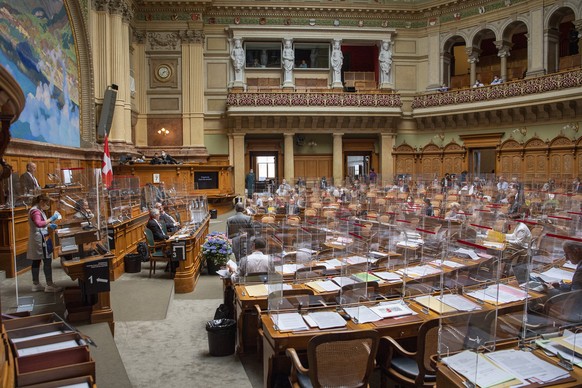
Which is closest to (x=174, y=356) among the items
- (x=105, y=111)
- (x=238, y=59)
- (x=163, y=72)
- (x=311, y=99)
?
(x=105, y=111)

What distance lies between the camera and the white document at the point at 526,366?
2.90 m

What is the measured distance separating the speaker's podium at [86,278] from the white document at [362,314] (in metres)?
3.28

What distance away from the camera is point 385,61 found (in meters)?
25.7

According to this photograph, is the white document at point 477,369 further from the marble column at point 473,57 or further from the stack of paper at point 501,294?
the marble column at point 473,57

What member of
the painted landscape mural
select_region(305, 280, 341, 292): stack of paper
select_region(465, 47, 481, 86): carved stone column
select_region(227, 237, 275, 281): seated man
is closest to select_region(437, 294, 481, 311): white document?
select_region(305, 280, 341, 292): stack of paper

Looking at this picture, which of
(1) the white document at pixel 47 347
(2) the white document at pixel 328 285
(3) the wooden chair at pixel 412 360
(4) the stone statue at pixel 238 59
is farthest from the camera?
(4) the stone statue at pixel 238 59

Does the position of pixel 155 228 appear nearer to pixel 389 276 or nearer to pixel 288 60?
pixel 389 276

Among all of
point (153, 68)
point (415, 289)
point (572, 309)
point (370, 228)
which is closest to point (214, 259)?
point (370, 228)

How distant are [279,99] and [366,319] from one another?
20700 mm

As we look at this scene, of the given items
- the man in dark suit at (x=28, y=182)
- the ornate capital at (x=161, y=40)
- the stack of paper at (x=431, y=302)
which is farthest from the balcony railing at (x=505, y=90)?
the man in dark suit at (x=28, y=182)

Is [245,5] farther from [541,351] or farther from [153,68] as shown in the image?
[541,351]

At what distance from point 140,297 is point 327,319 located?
451 cm

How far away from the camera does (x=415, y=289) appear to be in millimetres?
5246

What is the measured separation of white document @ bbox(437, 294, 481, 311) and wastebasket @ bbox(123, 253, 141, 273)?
22.2 feet
